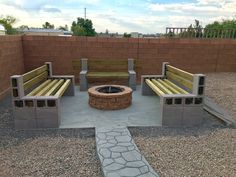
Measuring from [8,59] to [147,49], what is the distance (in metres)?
3.94

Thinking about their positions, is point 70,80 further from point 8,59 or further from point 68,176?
point 68,176

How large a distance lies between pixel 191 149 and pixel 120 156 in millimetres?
1042

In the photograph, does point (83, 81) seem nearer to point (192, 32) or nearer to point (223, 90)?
point (223, 90)

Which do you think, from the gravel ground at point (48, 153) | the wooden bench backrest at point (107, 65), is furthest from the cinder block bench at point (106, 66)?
the gravel ground at point (48, 153)

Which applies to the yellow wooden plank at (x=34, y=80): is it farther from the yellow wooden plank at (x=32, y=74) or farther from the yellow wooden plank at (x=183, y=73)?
the yellow wooden plank at (x=183, y=73)

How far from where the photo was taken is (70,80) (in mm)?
5258

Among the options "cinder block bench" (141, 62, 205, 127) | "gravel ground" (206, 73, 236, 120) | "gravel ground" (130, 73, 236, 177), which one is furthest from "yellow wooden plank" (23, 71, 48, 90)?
"gravel ground" (206, 73, 236, 120)

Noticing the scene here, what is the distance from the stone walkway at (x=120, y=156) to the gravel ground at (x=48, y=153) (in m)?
0.13

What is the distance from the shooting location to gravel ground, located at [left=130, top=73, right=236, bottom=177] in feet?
8.20

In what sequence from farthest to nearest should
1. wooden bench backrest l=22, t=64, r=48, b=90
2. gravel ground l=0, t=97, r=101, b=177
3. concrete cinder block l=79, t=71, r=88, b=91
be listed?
concrete cinder block l=79, t=71, r=88, b=91 < wooden bench backrest l=22, t=64, r=48, b=90 < gravel ground l=0, t=97, r=101, b=177

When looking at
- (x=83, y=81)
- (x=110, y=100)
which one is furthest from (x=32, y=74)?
(x=83, y=81)

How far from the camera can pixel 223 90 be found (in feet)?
19.0

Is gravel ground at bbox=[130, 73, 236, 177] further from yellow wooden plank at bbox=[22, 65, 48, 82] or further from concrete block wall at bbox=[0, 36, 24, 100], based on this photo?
concrete block wall at bbox=[0, 36, 24, 100]

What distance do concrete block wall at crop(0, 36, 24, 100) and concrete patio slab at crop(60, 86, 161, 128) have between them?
1.51 m
